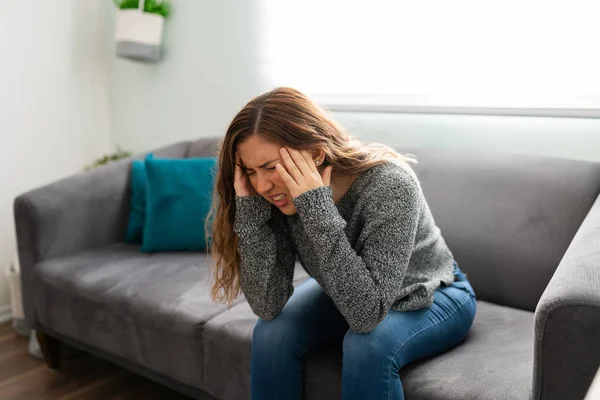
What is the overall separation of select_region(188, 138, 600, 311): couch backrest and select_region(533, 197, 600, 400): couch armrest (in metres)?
0.54

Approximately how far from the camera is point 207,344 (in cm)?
154

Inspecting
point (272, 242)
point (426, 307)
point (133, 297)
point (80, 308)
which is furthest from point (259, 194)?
point (80, 308)

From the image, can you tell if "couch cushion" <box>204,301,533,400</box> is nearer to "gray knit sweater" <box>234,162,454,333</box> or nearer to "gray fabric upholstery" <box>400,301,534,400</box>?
"gray fabric upholstery" <box>400,301,534,400</box>

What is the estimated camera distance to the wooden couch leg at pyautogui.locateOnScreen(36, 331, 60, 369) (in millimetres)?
2088

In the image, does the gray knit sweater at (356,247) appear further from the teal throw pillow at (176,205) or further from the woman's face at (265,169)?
the teal throw pillow at (176,205)

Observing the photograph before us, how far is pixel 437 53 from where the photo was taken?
1.98m

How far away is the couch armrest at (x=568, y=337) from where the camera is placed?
3.17 feet

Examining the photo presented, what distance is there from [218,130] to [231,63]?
0.30m

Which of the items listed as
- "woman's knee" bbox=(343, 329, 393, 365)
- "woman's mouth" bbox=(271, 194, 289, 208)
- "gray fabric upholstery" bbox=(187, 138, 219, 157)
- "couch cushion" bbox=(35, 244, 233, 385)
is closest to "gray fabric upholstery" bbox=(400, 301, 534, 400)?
"woman's knee" bbox=(343, 329, 393, 365)

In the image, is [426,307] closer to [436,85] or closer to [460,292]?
[460,292]

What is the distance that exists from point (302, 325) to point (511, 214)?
27.5 inches

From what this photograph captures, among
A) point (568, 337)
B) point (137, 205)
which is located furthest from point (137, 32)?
point (568, 337)

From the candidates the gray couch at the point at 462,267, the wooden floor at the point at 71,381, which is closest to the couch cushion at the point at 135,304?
the gray couch at the point at 462,267

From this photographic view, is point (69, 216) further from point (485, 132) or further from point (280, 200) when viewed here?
point (485, 132)
